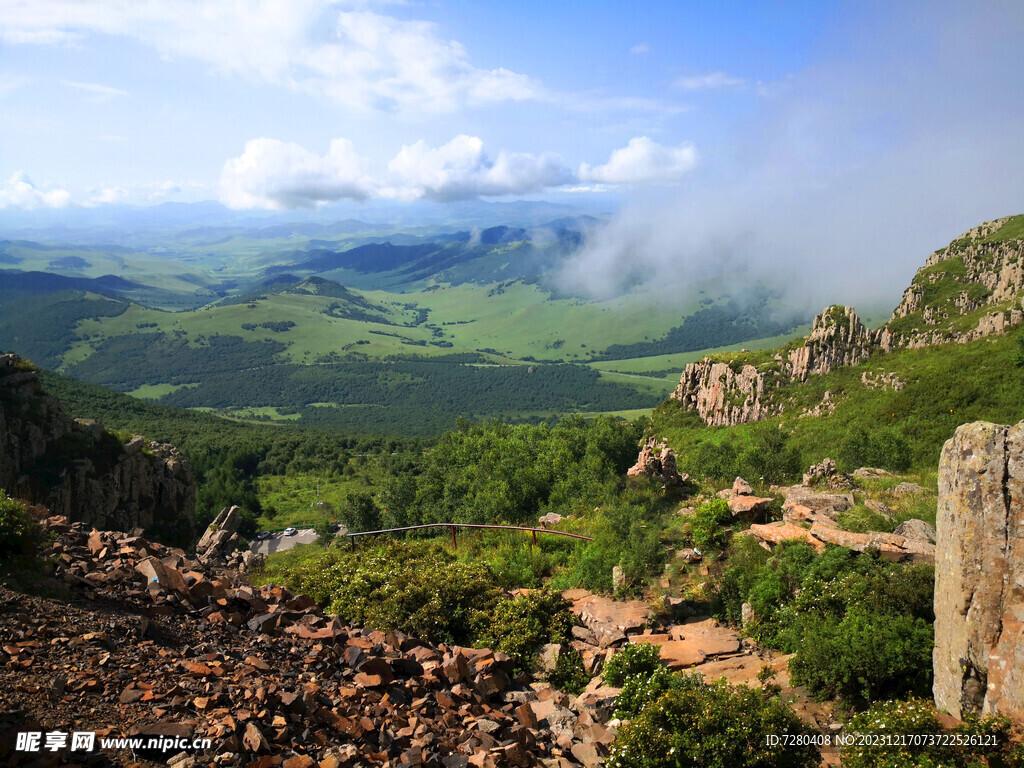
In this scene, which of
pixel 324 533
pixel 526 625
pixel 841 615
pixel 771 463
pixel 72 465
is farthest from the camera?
pixel 324 533

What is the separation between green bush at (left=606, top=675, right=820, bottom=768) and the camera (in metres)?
9.26

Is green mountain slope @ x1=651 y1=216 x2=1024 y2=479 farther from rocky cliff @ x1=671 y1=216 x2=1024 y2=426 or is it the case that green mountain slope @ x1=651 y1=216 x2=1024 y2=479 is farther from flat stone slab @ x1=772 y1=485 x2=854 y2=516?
flat stone slab @ x1=772 y1=485 x2=854 y2=516

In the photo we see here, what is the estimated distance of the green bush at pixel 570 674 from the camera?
13375mm

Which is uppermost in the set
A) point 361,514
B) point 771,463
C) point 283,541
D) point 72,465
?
point 771,463

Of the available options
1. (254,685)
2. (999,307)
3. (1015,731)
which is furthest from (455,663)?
(999,307)

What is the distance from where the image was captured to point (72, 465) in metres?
37.8

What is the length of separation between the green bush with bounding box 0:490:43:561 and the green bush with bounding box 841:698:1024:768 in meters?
15.9

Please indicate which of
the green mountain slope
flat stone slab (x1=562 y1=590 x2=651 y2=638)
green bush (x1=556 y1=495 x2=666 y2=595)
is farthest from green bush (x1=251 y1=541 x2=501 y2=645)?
the green mountain slope

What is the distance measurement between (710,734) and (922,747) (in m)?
2.80

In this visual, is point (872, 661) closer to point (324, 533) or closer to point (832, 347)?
point (324, 533)

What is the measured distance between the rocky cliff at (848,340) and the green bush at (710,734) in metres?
54.3

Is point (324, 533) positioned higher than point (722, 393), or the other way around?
point (722, 393)

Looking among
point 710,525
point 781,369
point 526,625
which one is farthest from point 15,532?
point 781,369

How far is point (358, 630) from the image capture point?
14.1 metres
